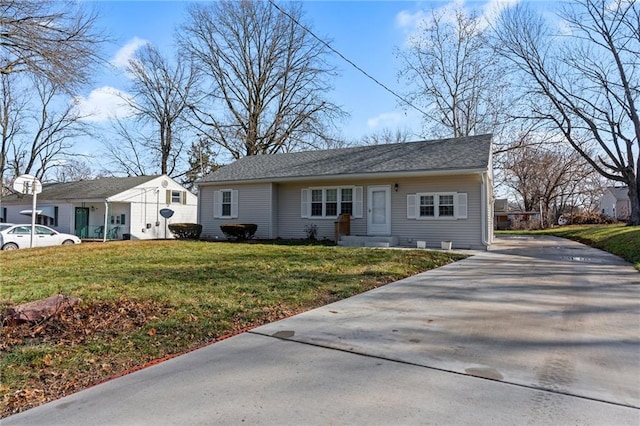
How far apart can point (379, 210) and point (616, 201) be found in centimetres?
5151

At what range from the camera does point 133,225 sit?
23094 millimetres

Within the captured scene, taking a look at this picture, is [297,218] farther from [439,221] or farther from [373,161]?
[439,221]

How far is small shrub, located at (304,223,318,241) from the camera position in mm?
16203

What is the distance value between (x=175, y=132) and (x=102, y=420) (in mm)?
34157

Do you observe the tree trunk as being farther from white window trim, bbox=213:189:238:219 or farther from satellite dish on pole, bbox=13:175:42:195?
satellite dish on pole, bbox=13:175:42:195

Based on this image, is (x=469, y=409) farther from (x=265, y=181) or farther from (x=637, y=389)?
(x=265, y=181)

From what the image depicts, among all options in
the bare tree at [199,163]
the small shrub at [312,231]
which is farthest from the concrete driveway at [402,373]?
the bare tree at [199,163]

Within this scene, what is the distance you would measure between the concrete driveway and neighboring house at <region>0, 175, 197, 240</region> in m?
21.1

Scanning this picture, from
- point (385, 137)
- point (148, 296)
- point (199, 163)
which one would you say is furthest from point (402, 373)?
point (385, 137)

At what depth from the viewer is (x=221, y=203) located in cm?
1861

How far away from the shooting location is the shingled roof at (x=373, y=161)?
1395 cm

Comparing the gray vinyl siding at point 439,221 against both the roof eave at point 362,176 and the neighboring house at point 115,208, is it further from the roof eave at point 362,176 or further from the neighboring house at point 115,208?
the neighboring house at point 115,208

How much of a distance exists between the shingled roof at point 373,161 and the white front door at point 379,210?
0.98 meters

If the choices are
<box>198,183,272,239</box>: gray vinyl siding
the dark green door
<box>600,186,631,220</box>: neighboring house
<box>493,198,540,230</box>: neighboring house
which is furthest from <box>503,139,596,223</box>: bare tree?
the dark green door
